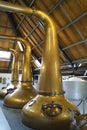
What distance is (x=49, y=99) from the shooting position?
2.85 meters

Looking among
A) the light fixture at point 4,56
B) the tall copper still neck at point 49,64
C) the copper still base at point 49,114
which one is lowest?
the copper still base at point 49,114

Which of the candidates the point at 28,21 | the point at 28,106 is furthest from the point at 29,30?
the point at 28,106

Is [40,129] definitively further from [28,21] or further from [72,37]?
[28,21]

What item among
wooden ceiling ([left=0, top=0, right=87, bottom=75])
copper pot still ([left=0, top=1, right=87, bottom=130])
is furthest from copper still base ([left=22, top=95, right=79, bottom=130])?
wooden ceiling ([left=0, top=0, right=87, bottom=75])

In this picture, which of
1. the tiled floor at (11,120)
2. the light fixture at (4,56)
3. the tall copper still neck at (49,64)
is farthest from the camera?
the light fixture at (4,56)

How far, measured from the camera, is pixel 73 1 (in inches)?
180

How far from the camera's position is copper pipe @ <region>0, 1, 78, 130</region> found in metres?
2.64

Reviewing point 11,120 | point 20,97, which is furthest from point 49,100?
point 20,97

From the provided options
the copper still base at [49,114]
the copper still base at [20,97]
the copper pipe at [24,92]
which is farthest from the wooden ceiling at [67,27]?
the copper still base at [49,114]

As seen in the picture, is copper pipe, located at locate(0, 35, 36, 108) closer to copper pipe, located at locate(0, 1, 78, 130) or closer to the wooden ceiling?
the wooden ceiling

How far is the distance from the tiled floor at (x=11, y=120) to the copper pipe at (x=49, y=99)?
0.22 metres

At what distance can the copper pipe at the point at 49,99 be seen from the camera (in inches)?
104

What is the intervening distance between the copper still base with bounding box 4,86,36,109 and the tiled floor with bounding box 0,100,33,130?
0.45 feet

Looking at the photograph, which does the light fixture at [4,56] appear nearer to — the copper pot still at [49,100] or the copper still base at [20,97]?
the copper still base at [20,97]
